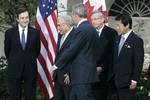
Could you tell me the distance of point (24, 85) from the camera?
1161cm

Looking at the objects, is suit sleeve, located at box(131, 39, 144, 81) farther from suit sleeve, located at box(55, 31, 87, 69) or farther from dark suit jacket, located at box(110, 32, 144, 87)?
suit sleeve, located at box(55, 31, 87, 69)

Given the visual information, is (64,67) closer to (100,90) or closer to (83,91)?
(83,91)

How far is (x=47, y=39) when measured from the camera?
11805 millimetres

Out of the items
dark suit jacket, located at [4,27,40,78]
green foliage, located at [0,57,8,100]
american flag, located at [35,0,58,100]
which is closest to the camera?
dark suit jacket, located at [4,27,40,78]

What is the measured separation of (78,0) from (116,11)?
4.63 feet

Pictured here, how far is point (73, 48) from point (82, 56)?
0.64 feet

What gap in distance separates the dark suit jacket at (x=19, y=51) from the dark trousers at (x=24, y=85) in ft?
0.22

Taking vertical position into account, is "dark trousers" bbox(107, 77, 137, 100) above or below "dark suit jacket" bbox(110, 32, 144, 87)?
below

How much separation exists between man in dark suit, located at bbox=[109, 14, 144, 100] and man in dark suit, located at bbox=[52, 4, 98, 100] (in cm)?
97

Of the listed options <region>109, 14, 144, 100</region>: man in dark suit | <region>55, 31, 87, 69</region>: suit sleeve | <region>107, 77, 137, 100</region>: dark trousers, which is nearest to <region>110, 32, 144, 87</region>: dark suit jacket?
<region>109, 14, 144, 100</region>: man in dark suit

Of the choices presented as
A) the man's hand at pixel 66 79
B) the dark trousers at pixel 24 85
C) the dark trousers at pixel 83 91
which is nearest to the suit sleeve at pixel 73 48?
the dark trousers at pixel 83 91

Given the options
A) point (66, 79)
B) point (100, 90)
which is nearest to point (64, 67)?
point (66, 79)

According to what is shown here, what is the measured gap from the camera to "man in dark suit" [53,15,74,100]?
10.0 meters

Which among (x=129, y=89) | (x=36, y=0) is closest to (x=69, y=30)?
(x=129, y=89)
